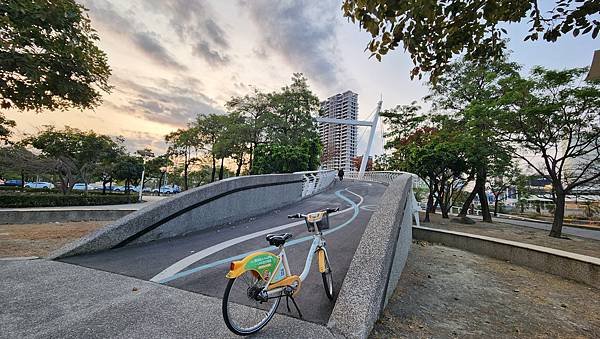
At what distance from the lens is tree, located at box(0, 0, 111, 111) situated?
517cm

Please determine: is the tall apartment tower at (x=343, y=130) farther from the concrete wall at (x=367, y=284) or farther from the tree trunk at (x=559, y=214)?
the concrete wall at (x=367, y=284)

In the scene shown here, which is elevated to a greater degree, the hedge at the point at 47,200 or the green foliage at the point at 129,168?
the green foliage at the point at 129,168

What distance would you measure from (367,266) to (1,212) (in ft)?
46.1

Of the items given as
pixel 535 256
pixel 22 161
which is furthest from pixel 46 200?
pixel 535 256

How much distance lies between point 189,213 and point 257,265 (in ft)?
13.8

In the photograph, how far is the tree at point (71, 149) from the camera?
22203 millimetres

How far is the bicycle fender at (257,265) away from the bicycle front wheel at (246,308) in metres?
0.08

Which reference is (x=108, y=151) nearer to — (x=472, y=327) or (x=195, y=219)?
(x=195, y=219)

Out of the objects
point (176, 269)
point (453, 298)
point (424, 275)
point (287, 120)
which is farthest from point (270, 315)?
point (287, 120)

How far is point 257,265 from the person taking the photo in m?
2.43

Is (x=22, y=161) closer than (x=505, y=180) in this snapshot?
Yes

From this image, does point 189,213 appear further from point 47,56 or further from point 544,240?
point 544,240

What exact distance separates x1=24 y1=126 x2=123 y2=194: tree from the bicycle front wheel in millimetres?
27064

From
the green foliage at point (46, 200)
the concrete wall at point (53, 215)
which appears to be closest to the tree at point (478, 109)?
the concrete wall at point (53, 215)
